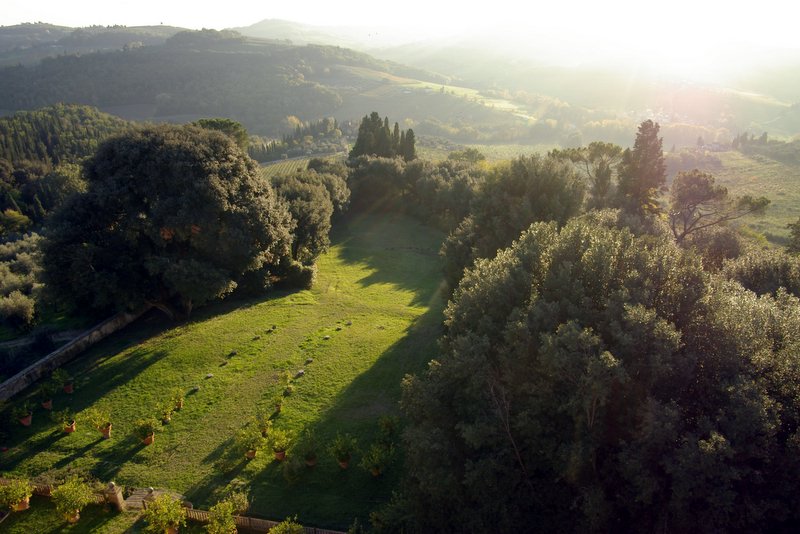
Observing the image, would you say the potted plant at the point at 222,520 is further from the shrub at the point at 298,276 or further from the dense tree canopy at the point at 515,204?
the shrub at the point at 298,276

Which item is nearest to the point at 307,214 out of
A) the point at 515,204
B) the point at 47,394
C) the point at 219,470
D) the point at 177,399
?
the point at 515,204

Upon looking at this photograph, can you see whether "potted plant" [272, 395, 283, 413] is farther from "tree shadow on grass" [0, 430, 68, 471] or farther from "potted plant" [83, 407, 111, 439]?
"tree shadow on grass" [0, 430, 68, 471]

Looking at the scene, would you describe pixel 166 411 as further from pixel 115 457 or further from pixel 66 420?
pixel 66 420

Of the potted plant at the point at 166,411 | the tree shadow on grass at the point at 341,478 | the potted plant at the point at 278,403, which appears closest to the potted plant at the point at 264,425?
the potted plant at the point at 278,403

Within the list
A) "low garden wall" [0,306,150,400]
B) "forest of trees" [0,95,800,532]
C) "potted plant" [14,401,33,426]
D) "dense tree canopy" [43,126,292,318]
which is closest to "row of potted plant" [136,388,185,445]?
"potted plant" [14,401,33,426]

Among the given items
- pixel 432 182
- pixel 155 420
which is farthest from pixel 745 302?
pixel 432 182

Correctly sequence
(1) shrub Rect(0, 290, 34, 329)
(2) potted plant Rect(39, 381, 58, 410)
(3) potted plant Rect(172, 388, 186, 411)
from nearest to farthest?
(3) potted plant Rect(172, 388, 186, 411), (2) potted plant Rect(39, 381, 58, 410), (1) shrub Rect(0, 290, 34, 329)
